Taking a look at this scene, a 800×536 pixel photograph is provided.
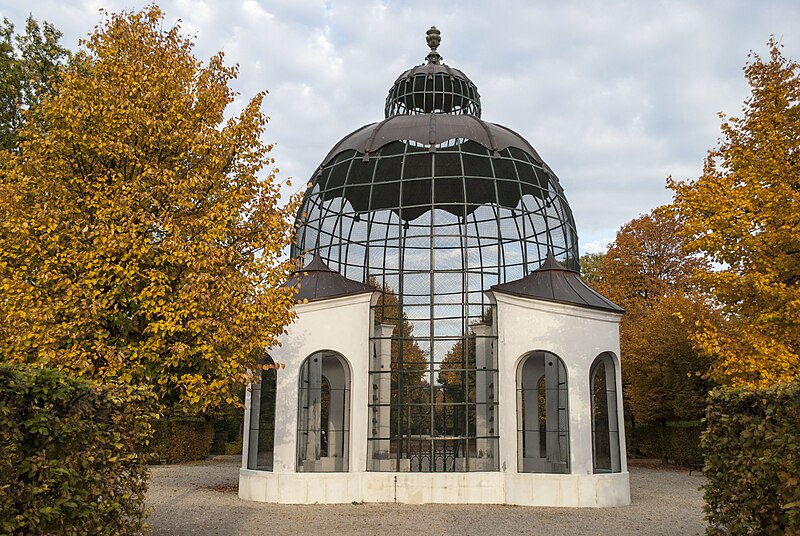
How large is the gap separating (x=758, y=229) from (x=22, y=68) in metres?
17.6

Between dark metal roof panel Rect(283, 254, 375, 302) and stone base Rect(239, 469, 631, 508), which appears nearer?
stone base Rect(239, 469, 631, 508)

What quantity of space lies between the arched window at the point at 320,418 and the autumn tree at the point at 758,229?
356 inches

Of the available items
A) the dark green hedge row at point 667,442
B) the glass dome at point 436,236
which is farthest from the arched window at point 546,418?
the dark green hedge row at point 667,442

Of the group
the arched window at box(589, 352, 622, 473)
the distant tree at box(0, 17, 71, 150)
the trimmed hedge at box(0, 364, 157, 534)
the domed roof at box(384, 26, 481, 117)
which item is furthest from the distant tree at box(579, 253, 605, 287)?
the trimmed hedge at box(0, 364, 157, 534)

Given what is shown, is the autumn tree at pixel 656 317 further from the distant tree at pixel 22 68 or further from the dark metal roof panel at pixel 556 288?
the distant tree at pixel 22 68

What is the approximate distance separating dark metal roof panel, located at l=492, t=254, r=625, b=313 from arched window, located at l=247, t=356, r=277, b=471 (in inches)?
253

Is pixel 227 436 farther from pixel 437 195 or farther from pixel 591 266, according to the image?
pixel 591 266

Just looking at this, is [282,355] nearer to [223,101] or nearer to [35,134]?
[223,101]

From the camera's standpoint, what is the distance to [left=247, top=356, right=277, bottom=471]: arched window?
1698 centimetres

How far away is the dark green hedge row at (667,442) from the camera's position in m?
28.0

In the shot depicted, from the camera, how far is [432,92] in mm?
21906

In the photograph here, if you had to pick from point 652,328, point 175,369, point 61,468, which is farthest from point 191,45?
point 652,328

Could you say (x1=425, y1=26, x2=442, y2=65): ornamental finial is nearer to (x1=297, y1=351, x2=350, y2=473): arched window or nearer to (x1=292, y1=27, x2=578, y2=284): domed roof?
(x1=292, y1=27, x2=578, y2=284): domed roof

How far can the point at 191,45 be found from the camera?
42.0 feet
